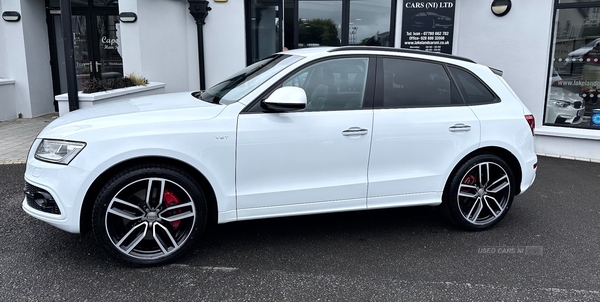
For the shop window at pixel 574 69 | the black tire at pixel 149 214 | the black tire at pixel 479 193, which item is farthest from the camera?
the shop window at pixel 574 69

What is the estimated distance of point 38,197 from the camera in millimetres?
3443

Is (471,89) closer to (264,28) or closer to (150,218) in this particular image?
(150,218)

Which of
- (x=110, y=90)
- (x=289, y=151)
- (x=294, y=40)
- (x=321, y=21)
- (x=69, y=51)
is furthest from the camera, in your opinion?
(x=294, y=40)

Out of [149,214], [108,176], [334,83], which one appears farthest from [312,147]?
[108,176]

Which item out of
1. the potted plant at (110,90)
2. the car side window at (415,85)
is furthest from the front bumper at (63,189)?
the potted plant at (110,90)

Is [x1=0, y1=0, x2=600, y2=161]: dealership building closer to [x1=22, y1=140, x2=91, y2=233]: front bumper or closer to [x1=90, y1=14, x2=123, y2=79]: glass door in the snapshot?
[x1=90, y1=14, x2=123, y2=79]: glass door

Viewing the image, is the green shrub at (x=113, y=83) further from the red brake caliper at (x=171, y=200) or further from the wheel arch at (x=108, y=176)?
the red brake caliper at (x=171, y=200)

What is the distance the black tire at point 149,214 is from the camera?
3.39 m

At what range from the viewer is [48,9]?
1037 cm

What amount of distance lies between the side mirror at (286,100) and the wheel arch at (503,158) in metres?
1.62

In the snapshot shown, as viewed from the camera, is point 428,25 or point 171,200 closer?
point 171,200

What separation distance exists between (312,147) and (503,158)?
1953 mm

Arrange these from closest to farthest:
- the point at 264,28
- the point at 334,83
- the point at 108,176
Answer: the point at 108,176 → the point at 334,83 → the point at 264,28

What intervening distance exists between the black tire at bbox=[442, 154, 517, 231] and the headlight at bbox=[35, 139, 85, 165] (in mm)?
3098
